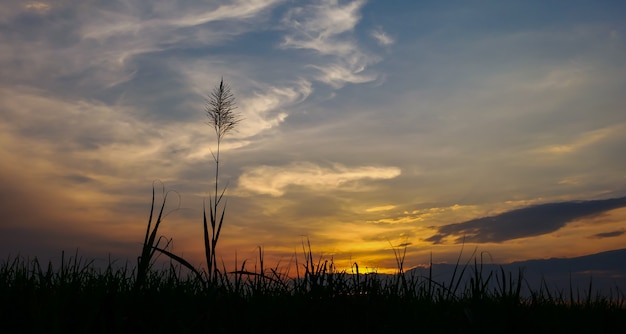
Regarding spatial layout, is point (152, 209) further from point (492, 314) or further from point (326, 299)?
point (492, 314)

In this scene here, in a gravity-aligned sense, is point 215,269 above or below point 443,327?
above

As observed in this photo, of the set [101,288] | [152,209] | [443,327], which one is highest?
[152,209]

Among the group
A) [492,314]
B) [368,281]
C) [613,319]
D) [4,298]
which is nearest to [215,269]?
[368,281]

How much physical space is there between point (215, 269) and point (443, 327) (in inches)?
72.6

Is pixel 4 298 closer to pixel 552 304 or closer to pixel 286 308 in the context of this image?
pixel 286 308

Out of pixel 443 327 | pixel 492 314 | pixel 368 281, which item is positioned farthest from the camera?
pixel 368 281

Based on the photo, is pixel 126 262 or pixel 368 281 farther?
pixel 126 262

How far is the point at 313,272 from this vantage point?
5.09m

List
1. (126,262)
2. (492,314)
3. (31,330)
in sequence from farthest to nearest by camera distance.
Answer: (126,262) < (492,314) < (31,330)

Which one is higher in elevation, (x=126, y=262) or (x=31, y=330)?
(x=126, y=262)

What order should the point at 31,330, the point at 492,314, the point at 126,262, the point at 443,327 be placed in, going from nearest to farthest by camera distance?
1. the point at 31,330
2. the point at 443,327
3. the point at 492,314
4. the point at 126,262

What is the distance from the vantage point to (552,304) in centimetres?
554

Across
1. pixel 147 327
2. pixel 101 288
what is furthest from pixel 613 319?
pixel 101 288

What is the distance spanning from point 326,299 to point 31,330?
2.00 meters
